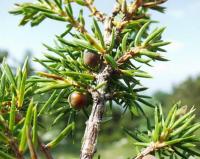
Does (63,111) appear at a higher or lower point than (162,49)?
lower

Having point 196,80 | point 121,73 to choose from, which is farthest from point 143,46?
point 196,80

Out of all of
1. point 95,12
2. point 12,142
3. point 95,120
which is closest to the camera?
point 12,142

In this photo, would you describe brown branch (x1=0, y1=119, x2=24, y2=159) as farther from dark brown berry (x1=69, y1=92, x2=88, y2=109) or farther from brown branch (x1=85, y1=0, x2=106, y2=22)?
brown branch (x1=85, y1=0, x2=106, y2=22)

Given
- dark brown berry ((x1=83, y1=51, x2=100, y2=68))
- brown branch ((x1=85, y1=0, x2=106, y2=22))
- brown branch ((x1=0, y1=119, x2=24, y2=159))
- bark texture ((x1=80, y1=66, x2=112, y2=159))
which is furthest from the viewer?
brown branch ((x1=85, y1=0, x2=106, y2=22))

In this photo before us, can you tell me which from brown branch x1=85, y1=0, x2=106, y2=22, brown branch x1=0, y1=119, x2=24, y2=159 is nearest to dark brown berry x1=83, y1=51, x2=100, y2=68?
brown branch x1=85, y1=0, x2=106, y2=22

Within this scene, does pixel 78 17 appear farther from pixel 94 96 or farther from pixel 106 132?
pixel 106 132

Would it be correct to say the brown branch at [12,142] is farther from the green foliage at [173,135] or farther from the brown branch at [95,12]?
the brown branch at [95,12]

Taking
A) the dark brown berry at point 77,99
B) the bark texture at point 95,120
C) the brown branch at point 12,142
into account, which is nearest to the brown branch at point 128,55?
the bark texture at point 95,120

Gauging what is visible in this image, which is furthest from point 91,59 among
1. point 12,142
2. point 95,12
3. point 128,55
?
point 12,142

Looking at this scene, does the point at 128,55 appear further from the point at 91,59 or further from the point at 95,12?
the point at 95,12
